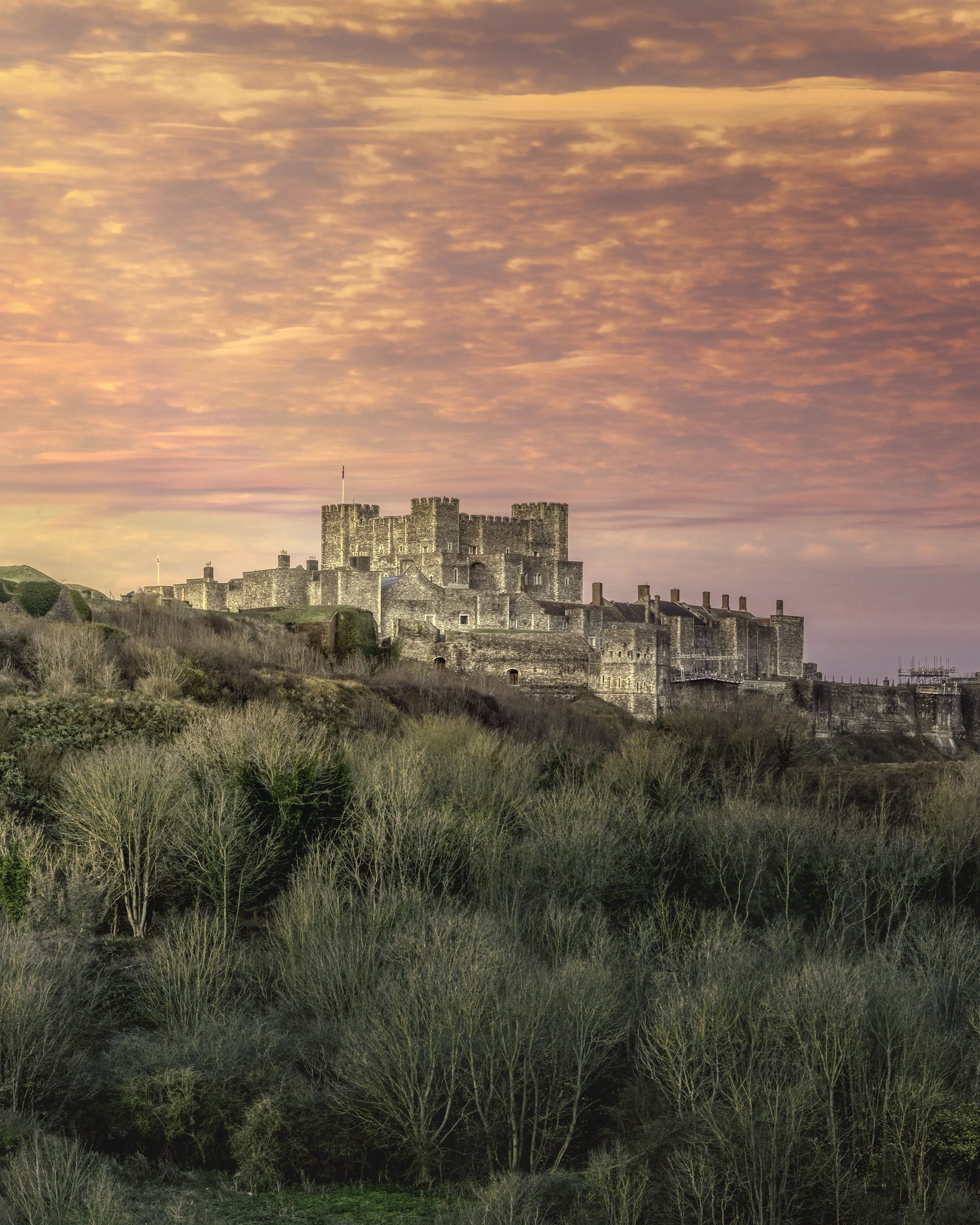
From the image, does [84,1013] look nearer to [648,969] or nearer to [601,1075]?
[601,1075]

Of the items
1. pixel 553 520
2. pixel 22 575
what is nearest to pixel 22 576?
pixel 22 575

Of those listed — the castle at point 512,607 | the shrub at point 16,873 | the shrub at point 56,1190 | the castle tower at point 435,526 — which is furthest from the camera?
the castle tower at point 435,526

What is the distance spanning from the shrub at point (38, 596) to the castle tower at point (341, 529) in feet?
127

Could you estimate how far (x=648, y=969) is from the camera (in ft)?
71.5

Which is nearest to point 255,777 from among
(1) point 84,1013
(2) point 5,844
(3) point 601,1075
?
(2) point 5,844

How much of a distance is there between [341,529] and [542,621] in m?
21.6

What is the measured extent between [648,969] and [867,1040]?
15.4 ft

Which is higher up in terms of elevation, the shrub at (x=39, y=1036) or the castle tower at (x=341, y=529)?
the castle tower at (x=341, y=529)

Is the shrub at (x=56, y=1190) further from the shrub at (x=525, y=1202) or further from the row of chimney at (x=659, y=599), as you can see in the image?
the row of chimney at (x=659, y=599)

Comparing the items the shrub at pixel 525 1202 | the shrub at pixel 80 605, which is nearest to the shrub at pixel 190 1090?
the shrub at pixel 525 1202

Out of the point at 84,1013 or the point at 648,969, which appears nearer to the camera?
the point at 84,1013

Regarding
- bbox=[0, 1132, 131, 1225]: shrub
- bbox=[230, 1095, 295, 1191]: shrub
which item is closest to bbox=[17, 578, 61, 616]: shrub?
bbox=[230, 1095, 295, 1191]: shrub

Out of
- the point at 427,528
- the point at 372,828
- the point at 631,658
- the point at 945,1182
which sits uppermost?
the point at 427,528

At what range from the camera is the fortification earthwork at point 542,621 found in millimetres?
57000
